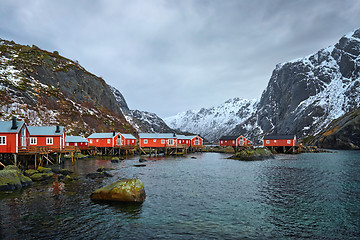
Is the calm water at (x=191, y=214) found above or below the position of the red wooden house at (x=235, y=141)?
below

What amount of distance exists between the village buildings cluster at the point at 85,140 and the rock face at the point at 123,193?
24.3 metres

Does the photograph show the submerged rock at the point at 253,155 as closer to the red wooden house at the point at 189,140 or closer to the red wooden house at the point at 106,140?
the red wooden house at the point at 189,140

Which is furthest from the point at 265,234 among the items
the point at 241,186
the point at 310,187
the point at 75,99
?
the point at 75,99

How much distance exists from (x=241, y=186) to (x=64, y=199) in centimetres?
2043

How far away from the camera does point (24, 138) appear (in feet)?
146

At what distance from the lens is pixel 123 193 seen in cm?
2255

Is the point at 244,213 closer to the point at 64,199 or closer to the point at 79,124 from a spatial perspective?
the point at 64,199

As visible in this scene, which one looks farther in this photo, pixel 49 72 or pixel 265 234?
pixel 49 72

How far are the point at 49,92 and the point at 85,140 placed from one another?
Result: 4535 cm

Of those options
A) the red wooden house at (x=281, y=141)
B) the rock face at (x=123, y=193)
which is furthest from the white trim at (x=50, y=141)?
the red wooden house at (x=281, y=141)

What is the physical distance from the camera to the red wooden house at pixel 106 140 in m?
86.0

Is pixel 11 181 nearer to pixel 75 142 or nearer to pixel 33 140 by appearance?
pixel 33 140

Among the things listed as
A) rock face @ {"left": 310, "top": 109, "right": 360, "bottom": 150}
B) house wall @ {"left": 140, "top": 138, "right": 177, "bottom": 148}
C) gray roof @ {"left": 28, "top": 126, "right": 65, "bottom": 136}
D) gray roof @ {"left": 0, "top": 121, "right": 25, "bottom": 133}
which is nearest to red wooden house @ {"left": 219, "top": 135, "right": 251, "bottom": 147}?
rock face @ {"left": 310, "top": 109, "right": 360, "bottom": 150}

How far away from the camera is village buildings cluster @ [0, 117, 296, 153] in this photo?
3888cm
